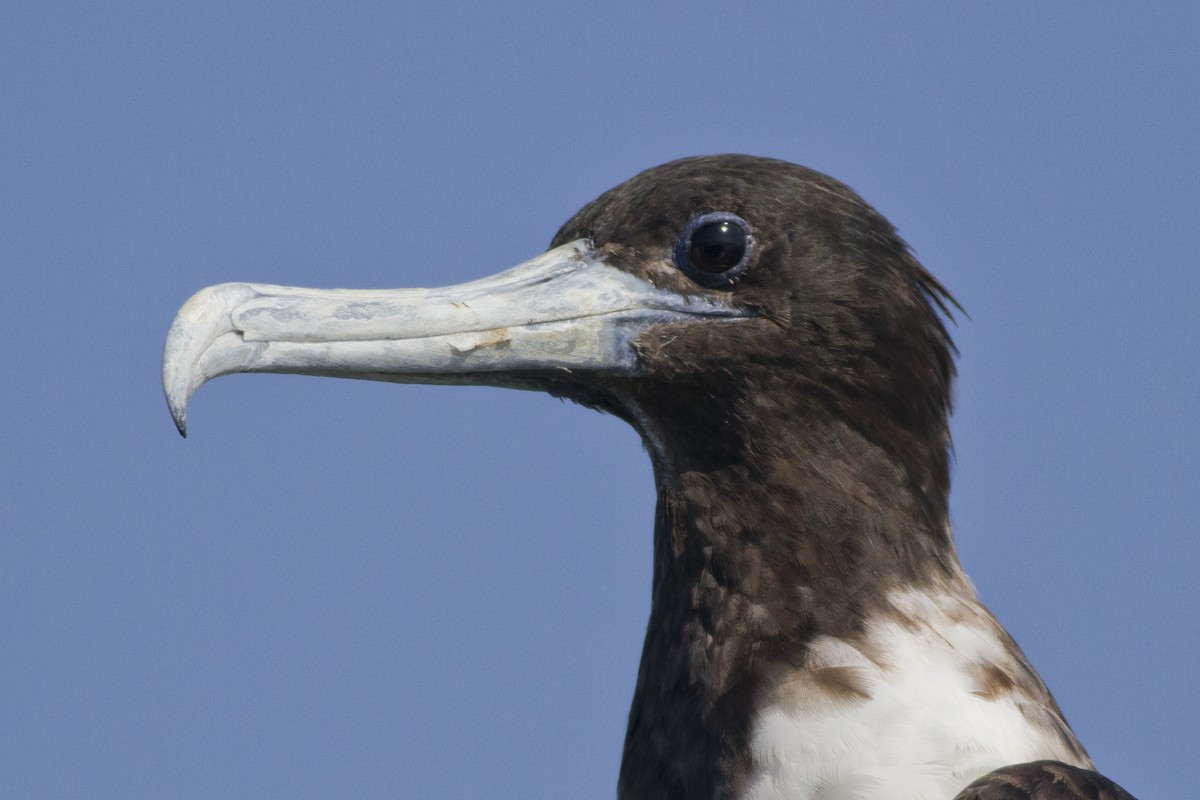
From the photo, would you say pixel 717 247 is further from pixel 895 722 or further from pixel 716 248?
pixel 895 722

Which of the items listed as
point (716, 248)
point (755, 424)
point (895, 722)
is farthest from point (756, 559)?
point (716, 248)

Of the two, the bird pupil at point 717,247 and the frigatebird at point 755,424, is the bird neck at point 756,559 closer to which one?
the frigatebird at point 755,424

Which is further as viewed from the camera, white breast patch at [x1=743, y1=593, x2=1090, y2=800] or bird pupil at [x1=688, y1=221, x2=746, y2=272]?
bird pupil at [x1=688, y1=221, x2=746, y2=272]

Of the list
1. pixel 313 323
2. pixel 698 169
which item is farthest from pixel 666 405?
pixel 313 323

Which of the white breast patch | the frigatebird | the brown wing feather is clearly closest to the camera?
the brown wing feather

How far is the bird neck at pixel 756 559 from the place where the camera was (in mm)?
4023

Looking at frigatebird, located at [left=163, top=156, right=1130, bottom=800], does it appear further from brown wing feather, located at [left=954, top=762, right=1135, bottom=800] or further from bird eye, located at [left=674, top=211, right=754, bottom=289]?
brown wing feather, located at [left=954, top=762, right=1135, bottom=800]

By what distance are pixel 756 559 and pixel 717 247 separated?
709 mm

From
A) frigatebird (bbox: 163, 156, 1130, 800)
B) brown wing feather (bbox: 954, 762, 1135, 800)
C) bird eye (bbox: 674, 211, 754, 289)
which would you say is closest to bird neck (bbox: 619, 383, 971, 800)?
frigatebird (bbox: 163, 156, 1130, 800)

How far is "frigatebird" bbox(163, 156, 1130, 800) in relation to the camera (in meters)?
3.90

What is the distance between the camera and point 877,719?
3.84 m

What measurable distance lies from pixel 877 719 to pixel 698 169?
1311mm

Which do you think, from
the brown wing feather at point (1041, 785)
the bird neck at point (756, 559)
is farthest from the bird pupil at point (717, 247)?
the brown wing feather at point (1041, 785)

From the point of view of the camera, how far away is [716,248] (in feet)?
13.8
